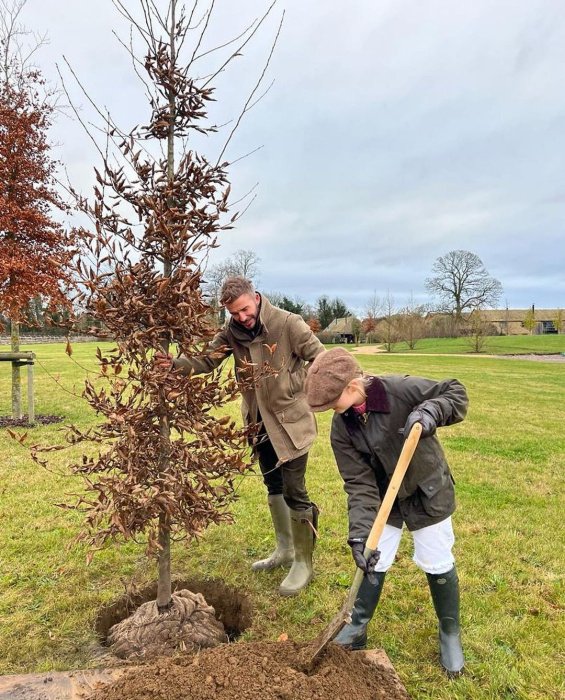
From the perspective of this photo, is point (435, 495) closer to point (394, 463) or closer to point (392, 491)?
point (394, 463)

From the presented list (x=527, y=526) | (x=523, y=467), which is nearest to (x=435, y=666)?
(x=527, y=526)

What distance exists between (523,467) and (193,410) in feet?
20.7

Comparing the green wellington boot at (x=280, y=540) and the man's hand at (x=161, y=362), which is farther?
the green wellington boot at (x=280, y=540)

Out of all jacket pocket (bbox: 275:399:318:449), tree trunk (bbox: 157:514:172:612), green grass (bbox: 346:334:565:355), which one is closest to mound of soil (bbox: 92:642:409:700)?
tree trunk (bbox: 157:514:172:612)

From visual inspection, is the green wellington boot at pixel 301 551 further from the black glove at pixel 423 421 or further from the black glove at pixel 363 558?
the black glove at pixel 423 421

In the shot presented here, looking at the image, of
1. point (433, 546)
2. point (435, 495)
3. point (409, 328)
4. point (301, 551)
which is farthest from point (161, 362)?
point (409, 328)

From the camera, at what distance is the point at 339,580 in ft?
13.6

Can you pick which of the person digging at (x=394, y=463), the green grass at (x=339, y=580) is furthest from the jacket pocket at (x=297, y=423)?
the green grass at (x=339, y=580)

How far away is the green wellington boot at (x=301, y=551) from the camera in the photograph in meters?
4.00

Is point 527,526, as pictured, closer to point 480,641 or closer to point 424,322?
point 480,641

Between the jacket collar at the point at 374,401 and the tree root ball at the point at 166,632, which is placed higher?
the jacket collar at the point at 374,401

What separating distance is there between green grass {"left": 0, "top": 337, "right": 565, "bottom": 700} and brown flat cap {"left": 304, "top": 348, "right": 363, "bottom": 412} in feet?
4.56

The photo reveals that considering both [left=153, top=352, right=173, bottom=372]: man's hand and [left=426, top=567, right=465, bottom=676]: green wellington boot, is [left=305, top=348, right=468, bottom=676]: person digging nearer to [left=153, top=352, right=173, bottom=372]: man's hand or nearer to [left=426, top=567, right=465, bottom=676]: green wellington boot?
[left=426, top=567, right=465, bottom=676]: green wellington boot

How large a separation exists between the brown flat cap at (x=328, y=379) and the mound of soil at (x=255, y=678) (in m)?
1.26
